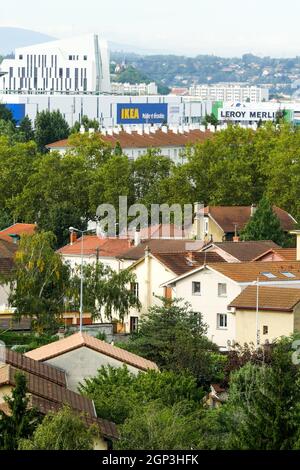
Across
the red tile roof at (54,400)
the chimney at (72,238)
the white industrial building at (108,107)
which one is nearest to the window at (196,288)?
the chimney at (72,238)

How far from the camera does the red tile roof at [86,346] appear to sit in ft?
119

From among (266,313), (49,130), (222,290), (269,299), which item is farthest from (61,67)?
(266,313)

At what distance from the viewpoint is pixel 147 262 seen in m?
54.5

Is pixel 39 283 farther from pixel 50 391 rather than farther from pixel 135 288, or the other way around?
pixel 50 391

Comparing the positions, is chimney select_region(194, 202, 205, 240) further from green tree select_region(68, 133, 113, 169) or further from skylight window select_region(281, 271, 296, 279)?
skylight window select_region(281, 271, 296, 279)

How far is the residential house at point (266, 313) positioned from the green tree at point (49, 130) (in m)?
69.9

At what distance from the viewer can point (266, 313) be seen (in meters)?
46.4

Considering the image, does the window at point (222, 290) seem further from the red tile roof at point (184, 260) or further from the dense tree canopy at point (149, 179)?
the dense tree canopy at point (149, 179)

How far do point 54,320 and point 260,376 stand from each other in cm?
1751

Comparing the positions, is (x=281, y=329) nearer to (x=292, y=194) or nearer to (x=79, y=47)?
(x=292, y=194)

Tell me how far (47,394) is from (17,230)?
43.4m

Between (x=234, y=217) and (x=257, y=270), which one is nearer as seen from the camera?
(x=257, y=270)

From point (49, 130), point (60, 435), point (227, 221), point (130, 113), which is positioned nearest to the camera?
point (60, 435)

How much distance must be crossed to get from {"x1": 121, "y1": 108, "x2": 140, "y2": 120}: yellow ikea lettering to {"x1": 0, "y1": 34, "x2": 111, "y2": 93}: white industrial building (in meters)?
19.2
